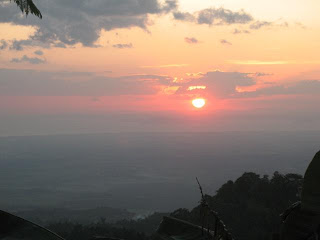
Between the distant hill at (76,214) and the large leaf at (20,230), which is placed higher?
the distant hill at (76,214)

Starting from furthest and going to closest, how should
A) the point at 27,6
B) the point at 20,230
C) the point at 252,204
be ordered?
the point at 252,204 → the point at 27,6 → the point at 20,230

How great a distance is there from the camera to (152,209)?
191750 millimetres

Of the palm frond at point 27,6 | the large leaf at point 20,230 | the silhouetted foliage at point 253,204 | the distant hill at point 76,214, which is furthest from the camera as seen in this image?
the distant hill at point 76,214

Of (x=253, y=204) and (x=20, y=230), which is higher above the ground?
(x=20, y=230)

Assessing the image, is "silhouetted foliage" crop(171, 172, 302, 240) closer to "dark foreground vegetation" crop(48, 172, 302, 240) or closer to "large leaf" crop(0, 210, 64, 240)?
"dark foreground vegetation" crop(48, 172, 302, 240)

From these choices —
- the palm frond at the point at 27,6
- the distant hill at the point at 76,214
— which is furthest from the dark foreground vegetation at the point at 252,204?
the distant hill at the point at 76,214

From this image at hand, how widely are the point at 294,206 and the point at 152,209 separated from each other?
193 meters

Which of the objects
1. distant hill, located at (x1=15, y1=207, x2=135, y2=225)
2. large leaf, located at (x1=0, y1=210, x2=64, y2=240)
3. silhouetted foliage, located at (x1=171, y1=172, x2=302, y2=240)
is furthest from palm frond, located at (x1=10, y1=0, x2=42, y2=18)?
distant hill, located at (x1=15, y1=207, x2=135, y2=225)

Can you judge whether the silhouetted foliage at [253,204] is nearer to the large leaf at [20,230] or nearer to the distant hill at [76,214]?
the large leaf at [20,230]

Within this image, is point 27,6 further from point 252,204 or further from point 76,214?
point 76,214

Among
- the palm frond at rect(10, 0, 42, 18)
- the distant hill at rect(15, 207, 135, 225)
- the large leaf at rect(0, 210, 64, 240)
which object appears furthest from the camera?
the distant hill at rect(15, 207, 135, 225)

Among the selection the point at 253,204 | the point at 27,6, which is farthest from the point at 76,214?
the point at 27,6

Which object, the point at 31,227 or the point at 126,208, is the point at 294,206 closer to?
the point at 31,227

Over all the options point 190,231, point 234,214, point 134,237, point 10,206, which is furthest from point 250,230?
point 10,206
